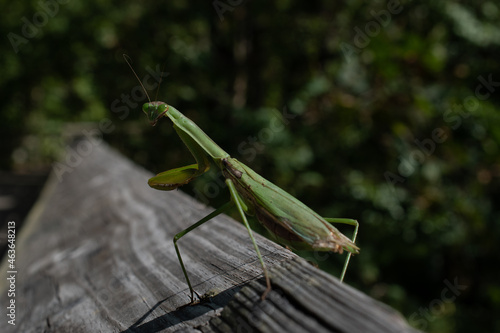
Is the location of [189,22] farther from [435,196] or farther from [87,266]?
[87,266]

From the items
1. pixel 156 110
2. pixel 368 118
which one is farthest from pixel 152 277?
pixel 368 118

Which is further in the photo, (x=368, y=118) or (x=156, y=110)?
(x=368, y=118)

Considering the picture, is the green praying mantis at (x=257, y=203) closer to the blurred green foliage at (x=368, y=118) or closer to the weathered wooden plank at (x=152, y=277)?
the weathered wooden plank at (x=152, y=277)

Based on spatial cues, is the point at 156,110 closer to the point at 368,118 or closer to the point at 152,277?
the point at 152,277

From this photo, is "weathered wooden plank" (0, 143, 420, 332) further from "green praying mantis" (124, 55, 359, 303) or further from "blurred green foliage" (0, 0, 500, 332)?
"blurred green foliage" (0, 0, 500, 332)

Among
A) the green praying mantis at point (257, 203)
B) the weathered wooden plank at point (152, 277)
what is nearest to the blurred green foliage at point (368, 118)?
the weathered wooden plank at point (152, 277)

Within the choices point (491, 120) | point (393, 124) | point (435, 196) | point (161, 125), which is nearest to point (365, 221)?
point (435, 196)
